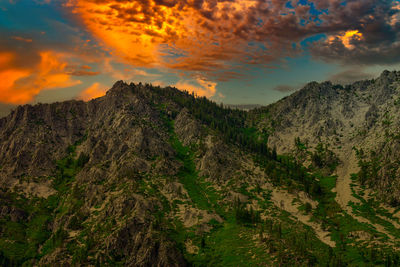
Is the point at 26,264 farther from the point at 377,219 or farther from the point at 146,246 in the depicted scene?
the point at 377,219

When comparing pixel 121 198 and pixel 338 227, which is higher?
pixel 121 198

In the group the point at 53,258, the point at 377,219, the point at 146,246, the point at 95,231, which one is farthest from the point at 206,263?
the point at 377,219

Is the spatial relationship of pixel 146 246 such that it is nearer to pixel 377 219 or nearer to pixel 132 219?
pixel 132 219

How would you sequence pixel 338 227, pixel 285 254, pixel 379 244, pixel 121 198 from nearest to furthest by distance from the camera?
pixel 285 254
pixel 379 244
pixel 338 227
pixel 121 198

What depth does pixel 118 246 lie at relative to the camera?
162750 mm

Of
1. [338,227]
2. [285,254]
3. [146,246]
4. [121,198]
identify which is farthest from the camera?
[121,198]

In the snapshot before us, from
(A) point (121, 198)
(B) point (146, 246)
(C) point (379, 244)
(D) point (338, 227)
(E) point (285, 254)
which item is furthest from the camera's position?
(A) point (121, 198)

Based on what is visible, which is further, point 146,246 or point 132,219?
point 132,219

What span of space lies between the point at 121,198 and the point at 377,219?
168852mm

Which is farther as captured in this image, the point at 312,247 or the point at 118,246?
the point at 118,246

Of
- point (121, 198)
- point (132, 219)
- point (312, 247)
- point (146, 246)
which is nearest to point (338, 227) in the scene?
point (312, 247)

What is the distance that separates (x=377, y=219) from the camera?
584ft

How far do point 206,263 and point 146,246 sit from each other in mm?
35219

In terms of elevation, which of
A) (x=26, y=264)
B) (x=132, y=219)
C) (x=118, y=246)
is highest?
(x=132, y=219)
